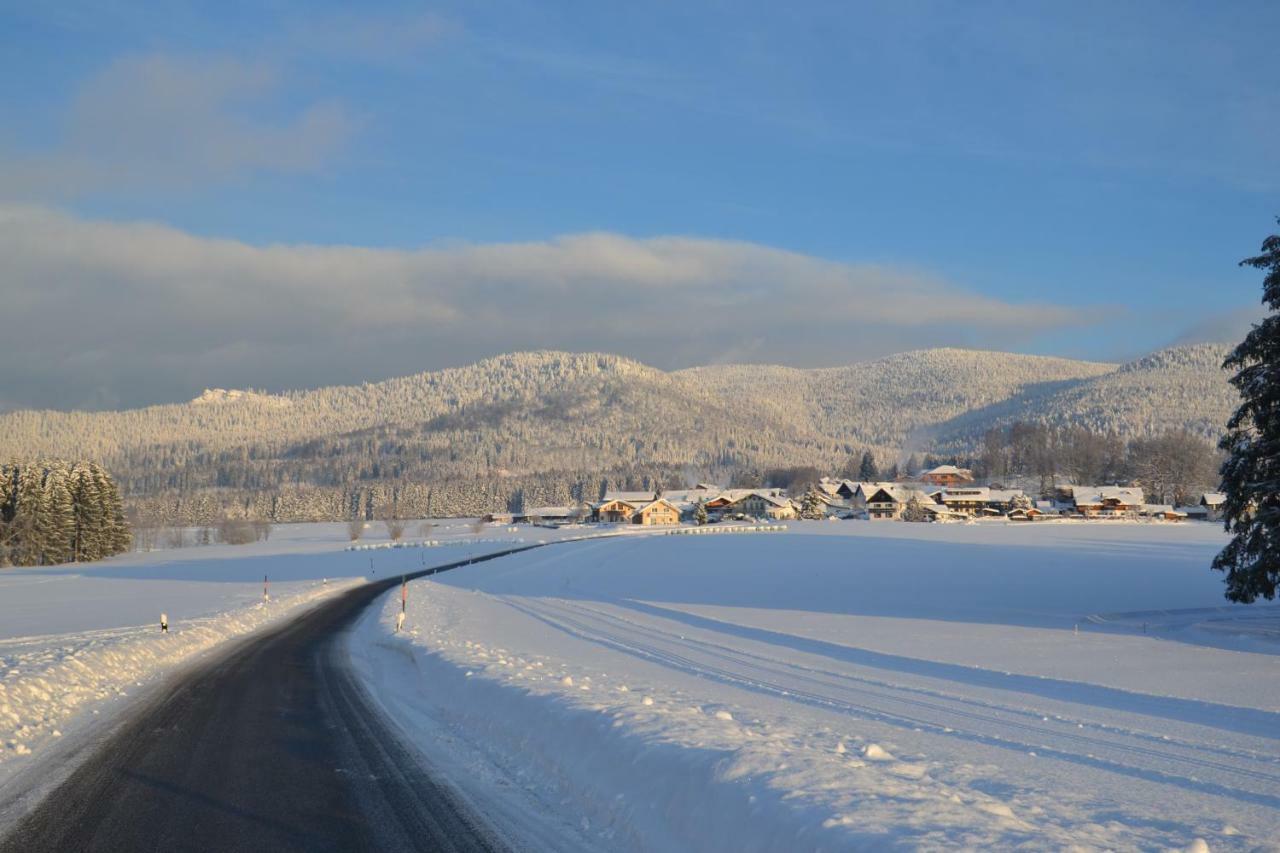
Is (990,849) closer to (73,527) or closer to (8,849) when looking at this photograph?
(8,849)

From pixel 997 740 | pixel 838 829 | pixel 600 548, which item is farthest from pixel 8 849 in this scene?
pixel 600 548

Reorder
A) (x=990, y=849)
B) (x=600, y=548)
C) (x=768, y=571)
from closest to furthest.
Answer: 1. (x=990, y=849)
2. (x=768, y=571)
3. (x=600, y=548)

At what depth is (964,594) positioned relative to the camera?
45.8 meters

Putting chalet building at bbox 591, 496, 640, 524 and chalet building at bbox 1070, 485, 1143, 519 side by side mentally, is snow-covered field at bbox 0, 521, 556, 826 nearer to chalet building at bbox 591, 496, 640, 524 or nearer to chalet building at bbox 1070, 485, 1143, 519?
chalet building at bbox 591, 496, 640, 524

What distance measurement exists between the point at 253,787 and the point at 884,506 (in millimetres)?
153838

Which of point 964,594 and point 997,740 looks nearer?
point 997,740

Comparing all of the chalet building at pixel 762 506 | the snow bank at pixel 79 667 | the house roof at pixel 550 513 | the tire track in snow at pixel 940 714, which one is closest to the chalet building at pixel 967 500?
the chalet building at pixel 762 506

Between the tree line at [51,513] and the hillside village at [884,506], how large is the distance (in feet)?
282

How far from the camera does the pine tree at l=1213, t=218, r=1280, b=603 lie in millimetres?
27547

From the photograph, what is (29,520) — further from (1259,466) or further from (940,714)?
(1259,466)

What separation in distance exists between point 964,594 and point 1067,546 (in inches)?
1468

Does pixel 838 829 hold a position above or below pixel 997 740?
above

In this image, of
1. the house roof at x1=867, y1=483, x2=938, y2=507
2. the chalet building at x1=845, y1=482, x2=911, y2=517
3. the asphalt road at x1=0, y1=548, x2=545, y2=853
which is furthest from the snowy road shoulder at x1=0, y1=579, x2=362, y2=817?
the chalet building at x1=845, y1=482, x2=911, y2=517

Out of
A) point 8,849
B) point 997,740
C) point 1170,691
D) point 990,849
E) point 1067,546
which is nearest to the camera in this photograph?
point 990,849
